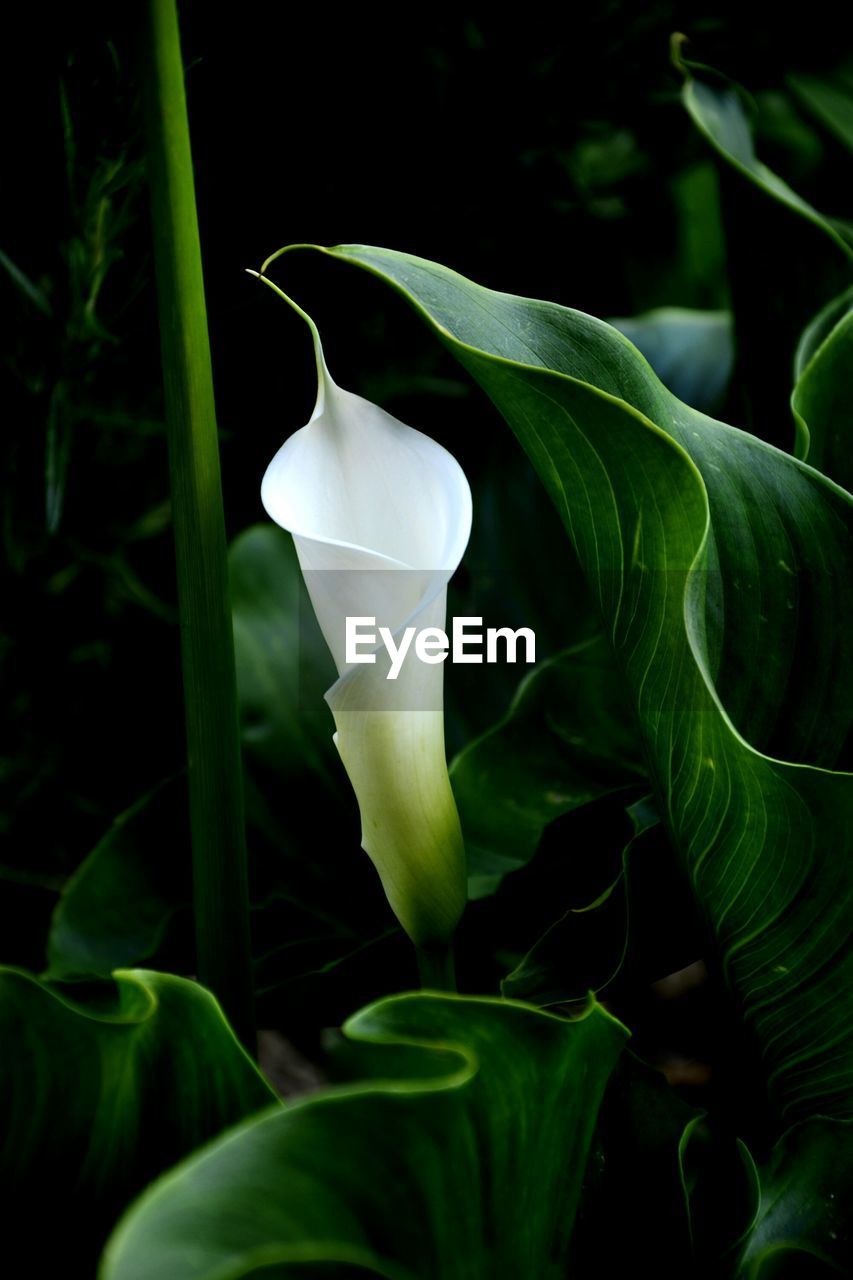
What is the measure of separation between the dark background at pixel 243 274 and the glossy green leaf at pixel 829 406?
6.3 inches

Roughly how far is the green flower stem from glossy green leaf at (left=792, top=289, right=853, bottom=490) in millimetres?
246

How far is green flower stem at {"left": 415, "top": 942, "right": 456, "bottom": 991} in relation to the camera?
1.34ft

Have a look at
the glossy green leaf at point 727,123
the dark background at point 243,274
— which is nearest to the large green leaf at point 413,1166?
the dark background at point 243,274

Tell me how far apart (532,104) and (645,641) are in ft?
1.66

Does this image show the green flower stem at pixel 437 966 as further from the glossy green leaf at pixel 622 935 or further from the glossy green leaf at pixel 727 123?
the glossy green leaf at pixel 727 123

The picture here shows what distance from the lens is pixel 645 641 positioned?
0.37 m

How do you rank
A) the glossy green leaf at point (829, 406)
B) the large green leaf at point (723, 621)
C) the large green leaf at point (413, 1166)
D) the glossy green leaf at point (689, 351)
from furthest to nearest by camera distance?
the glossy green leaf at point (689, 351), the glossy green leaf at point (829, 406), the large green leaf at point (723, 621), the large green leaf at point (413, 1166)

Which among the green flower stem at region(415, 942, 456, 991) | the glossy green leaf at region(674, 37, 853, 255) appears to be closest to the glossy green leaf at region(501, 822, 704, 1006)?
the green flower stem at region(415, 942, 456, 991)

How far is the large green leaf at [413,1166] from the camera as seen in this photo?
238 mm

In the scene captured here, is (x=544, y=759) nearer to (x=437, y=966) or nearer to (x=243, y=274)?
(x=437, y=966)

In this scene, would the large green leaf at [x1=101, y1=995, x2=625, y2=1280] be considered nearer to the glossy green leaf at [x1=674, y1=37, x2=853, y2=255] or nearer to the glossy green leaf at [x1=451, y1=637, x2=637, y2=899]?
the glossy green leaf at [x1=451, y1=637, x2=637, y2=899]

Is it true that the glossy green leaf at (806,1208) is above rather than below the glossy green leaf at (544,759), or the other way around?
below

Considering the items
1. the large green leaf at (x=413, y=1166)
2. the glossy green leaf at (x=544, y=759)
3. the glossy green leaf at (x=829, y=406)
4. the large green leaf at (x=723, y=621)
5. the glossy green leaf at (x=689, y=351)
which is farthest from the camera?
the glossy green leaf at (x=689, y=351)

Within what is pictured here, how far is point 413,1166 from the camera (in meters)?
0.28
